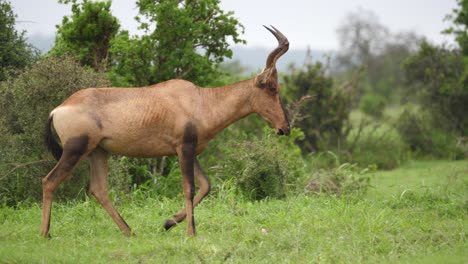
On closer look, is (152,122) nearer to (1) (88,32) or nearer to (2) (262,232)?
(2) (262,232)

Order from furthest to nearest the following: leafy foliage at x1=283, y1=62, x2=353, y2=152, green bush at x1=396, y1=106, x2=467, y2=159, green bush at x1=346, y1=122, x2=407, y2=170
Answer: leafy foliage at x1=283, y1=62, x2=353, y2=152 → green bush at x1=396, y1=106, x2=467, y2=159 → green bush at x1=346, y1=122, x2=407, y2=170

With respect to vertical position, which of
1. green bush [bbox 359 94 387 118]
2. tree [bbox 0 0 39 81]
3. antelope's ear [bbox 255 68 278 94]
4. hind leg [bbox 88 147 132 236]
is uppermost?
tree [bbox 0 0 39 81]

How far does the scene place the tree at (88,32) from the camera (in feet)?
39.0

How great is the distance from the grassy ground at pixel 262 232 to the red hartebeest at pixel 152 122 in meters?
0.45

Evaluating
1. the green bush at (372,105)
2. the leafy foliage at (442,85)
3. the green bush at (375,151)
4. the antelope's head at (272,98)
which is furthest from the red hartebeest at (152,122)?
the green bush at (372,105)

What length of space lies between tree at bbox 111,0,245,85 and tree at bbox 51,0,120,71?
0.34 m

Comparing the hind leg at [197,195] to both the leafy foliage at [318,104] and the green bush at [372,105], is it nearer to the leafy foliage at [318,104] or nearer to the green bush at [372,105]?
the leafy foliage at [318,104]

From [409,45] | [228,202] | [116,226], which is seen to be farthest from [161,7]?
[409,45]

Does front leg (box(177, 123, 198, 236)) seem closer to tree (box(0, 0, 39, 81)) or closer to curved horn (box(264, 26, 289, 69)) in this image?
curved horn (box(264, 26, 289, 69))

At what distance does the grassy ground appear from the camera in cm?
707

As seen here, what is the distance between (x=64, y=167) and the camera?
7855mm

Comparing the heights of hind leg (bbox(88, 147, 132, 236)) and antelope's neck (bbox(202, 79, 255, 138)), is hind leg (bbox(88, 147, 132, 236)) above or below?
below

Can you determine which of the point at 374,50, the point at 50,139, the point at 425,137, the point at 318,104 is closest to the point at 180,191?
the point at 50,139

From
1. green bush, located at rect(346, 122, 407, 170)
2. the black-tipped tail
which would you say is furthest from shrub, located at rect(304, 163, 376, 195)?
green bush, located at rect(346, 122, 407, 170)
